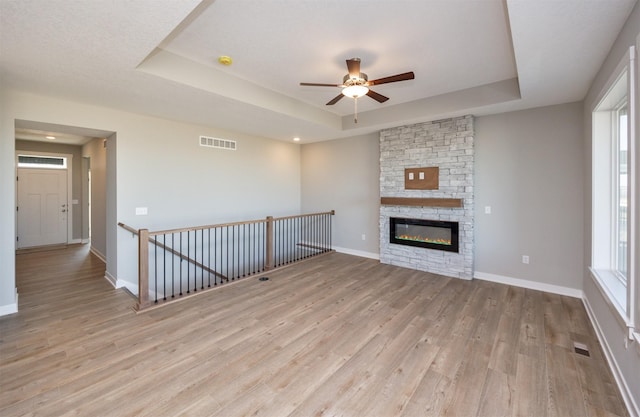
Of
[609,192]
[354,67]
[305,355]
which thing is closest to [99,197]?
[305,355]

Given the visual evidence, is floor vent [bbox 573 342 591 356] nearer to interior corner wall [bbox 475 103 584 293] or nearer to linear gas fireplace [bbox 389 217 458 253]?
interior corner wall [bbox 475 103 584 293]

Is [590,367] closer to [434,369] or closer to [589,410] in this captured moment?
[589,410]

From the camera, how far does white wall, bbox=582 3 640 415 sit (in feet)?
6.15

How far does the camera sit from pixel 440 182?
4.85 metres

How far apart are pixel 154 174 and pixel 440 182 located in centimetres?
480

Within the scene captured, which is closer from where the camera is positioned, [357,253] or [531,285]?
[531,285]

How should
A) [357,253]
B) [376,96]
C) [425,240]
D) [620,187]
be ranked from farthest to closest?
[357,253], [425,240], [376,96], [620,187]

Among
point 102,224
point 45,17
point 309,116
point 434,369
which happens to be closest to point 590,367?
point 434,369

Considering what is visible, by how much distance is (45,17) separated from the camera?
76.4 inches

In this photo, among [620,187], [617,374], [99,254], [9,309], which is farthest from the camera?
[99,254]

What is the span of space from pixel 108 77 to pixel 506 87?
478 cm

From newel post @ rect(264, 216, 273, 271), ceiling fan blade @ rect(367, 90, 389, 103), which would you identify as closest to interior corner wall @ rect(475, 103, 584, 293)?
ceiling fan blade @ rect(367, 90, 389, 103)

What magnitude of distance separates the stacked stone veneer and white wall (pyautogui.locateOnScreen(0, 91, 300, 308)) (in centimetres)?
271

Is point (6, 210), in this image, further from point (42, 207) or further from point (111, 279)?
point (42, 207)
